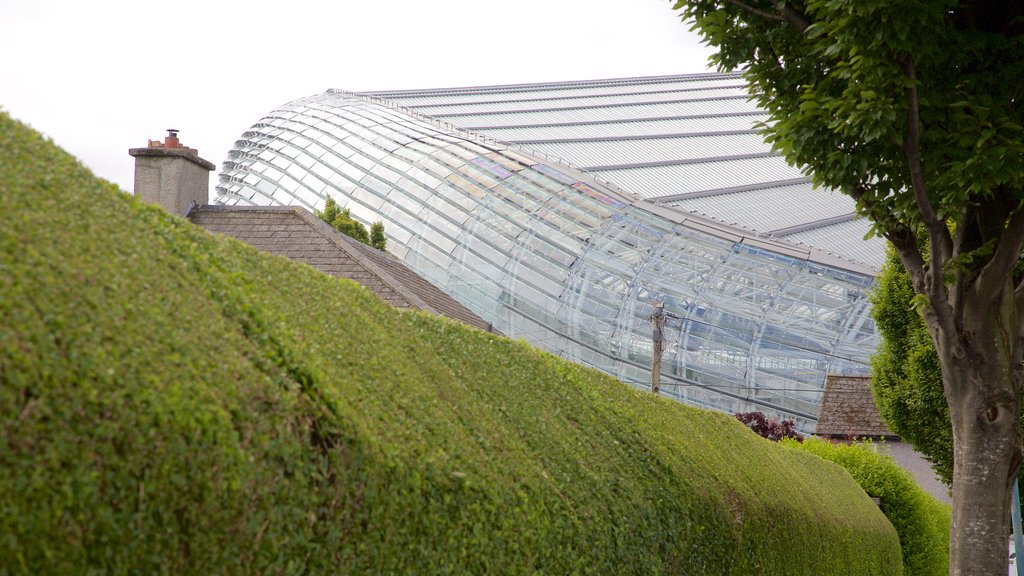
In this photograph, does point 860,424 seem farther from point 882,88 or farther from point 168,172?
point 882,88

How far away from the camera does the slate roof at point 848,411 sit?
2525 cm

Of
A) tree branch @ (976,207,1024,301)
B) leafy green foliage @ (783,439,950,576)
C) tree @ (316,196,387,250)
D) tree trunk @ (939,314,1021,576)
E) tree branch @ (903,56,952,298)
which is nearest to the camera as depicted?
tree branch @ (903,56,952,298)

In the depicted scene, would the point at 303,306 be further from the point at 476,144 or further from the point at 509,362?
the point at 476,144

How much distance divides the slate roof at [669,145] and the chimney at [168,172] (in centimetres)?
1711

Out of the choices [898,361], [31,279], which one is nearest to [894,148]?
[31,279]

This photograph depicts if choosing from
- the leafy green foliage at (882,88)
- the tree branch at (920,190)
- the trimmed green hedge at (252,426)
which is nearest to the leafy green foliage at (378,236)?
the leafy green foliage at (882,88)

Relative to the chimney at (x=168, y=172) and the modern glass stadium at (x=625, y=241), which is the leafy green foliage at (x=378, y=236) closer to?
the modern glass stadium at (x=625, y=241)

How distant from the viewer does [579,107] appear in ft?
144

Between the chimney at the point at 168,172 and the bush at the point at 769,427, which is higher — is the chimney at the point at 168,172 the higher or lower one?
the higher one

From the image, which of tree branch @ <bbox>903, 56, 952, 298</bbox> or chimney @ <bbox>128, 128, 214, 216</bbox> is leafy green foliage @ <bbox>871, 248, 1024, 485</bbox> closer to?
tree branch @ <bbox>903, 56, 952, 298</bbox>

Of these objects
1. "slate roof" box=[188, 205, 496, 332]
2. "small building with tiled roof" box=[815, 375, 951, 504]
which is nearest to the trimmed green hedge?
"slate roof" box=[188, 205, 496, 332]

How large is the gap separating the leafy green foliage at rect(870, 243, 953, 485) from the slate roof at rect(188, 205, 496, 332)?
7085 millimetres

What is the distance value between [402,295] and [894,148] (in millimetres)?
8676

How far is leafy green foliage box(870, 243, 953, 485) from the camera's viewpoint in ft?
54.2
